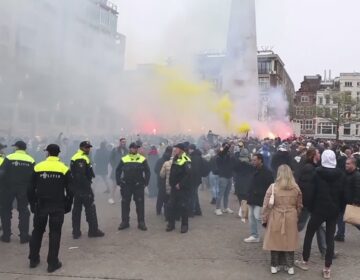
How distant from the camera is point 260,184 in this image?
6.47m

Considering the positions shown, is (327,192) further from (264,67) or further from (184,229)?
(264,67)

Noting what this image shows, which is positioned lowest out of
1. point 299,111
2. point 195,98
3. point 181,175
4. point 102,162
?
point 102,162

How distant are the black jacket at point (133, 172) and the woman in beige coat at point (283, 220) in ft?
9.58

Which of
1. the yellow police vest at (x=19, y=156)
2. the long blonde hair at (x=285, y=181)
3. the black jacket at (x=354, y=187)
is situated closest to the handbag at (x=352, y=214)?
the black jacket at (x=354, y=187)

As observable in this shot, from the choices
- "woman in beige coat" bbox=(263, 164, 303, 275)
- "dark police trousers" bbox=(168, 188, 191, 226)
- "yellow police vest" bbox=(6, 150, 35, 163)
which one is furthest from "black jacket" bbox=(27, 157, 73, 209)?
"woman in beige coat" bbox=(263, 164, 303, 275)

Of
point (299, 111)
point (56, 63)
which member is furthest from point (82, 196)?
point (299, 111)

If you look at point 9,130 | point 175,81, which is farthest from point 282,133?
point 9,130

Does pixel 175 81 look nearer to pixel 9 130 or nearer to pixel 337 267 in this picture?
pixel 9 130

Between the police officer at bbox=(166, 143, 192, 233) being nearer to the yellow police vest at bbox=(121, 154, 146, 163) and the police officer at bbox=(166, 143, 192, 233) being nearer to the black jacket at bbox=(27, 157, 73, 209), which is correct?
the yellow police vest at bbox=(121, 154, 146, 163)

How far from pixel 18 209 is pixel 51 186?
4.94 ft

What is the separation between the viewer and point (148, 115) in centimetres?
Result: 2633

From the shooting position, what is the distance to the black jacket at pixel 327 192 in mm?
5262

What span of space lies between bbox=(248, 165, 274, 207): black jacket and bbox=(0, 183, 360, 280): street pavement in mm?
750

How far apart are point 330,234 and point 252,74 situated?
3013 cm
